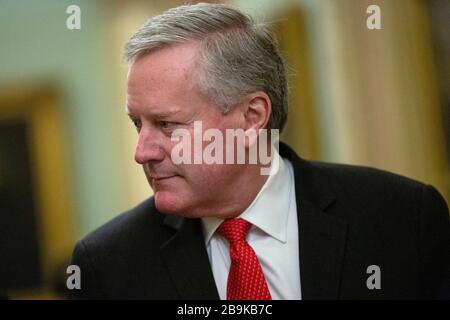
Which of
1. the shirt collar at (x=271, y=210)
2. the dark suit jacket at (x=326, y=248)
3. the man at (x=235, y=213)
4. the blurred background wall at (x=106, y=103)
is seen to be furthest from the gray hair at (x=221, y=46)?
the blurred background wall at (x=106, y=103)

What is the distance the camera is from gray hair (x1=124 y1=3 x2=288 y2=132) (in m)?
1.39

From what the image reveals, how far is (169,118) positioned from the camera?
4.41 ft

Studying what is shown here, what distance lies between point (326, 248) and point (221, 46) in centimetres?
48

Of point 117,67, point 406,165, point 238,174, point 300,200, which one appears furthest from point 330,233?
point 117,67

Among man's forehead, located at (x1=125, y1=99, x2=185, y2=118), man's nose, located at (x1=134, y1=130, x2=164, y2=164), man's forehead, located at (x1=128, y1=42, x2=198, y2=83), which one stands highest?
man's forehead, located at (x1=128, y1=42, x2=198, y2=83)

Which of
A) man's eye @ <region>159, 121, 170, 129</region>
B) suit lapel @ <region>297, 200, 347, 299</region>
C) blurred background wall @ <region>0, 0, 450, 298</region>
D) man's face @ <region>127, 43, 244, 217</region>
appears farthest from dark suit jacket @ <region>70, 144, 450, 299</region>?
blurred background wall @ <region>0, 0, 450, 298</region>

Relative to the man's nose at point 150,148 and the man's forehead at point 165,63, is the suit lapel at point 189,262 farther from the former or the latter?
the man's forehead at point 165,63

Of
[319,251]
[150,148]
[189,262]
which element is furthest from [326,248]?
[150,148]

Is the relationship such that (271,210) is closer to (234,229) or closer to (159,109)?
(234,229)

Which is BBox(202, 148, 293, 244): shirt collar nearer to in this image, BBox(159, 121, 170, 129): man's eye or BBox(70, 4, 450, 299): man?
BBox(70, 4, 450, 299): man

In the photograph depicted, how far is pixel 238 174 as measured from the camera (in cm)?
146

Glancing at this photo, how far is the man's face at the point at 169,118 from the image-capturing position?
134cm

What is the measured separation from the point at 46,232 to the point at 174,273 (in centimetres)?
167

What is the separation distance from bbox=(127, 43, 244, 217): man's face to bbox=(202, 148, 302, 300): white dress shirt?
11cm
